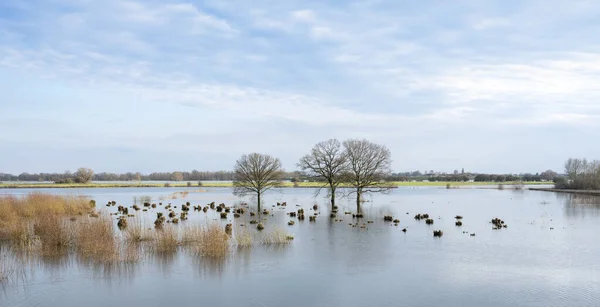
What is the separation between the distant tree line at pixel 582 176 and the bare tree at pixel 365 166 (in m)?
60.3

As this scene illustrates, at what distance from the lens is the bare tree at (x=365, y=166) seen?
5016 cm

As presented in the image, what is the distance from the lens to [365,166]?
51.0 metres

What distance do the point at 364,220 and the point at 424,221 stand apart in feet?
14.6

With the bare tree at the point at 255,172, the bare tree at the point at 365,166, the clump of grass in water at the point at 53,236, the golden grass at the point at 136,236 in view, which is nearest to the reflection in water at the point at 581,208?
the bare tree at the point at 365,166

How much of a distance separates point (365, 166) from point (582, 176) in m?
75.1

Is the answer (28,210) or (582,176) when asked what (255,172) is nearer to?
(28,210)

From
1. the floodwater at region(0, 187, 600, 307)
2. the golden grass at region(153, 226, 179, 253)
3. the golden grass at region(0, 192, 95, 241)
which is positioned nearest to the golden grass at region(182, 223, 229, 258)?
the floodwater at region(0, 187, 600, 307)

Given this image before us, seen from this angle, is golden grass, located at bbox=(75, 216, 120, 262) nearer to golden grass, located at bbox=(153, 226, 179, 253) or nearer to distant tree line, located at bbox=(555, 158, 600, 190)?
golden grass, located at bbox=(153, 226, 179, 253)

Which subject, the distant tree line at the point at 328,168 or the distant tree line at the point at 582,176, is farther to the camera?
the distant tree line at the point at 582,176

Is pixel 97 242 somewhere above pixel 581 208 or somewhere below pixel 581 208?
above

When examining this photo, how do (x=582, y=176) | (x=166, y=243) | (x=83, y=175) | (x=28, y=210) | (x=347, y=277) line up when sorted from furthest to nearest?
(x=83, y=175), (x=582, y=176), (x=28, y=210), (x=166, y=243), (x=347, y=277)

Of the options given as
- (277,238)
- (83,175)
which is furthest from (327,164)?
(83,175)

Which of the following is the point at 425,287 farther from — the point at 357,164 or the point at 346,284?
the point at 357,164

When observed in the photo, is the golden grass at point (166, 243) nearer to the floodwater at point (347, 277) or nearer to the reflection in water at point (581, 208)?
the floodwater at point (347, 277)
